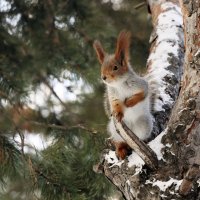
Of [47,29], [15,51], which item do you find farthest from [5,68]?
[47,29]

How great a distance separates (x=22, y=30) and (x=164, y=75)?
3.79ft

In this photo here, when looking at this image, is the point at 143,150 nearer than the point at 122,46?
Yes

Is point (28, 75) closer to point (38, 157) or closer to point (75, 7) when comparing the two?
point (75, 7)

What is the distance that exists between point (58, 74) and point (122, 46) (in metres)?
1.27

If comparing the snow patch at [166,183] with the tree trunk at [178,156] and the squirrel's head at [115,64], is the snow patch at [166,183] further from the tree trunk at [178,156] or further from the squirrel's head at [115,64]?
the squirrel's head at [115,64]

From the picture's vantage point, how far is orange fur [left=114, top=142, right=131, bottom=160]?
1.42m

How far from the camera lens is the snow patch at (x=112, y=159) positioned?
1.41 metres

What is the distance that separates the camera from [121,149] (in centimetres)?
143

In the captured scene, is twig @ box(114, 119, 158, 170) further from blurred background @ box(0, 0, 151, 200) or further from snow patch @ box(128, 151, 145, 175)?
blurred background @ box(0, 0, 151, 200)

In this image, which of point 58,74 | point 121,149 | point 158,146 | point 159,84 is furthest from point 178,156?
point 58,74

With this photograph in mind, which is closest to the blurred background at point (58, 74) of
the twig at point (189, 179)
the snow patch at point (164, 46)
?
the snow patch at point (164, 46)

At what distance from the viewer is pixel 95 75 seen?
257 cm

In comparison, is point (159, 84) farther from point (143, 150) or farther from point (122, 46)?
point (143, 150)

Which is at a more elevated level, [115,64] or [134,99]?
[115,64]
